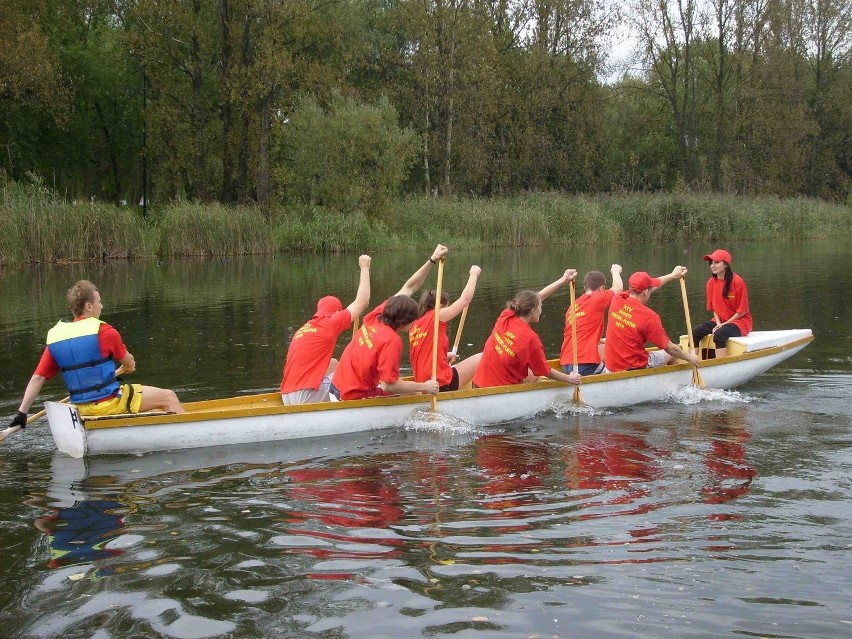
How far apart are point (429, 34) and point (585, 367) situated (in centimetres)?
3629

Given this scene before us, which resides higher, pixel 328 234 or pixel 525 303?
pixel 328 234

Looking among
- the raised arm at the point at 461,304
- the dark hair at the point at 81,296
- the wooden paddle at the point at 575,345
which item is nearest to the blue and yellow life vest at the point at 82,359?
the dark hair at the point at 81,296

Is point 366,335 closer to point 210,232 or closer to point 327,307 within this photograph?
point 327,307

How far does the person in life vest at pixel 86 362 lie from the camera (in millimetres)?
8242

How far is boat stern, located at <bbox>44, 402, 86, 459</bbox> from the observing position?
8.28 metres

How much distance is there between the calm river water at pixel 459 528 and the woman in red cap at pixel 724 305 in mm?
991

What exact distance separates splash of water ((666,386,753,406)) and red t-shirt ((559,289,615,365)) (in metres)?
1.01

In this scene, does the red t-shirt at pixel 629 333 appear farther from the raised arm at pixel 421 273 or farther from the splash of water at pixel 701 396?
the raised arm at pixel 421 273

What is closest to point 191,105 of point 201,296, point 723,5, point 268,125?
point 268,125

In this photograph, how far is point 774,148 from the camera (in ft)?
194

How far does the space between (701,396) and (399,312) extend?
4422mm

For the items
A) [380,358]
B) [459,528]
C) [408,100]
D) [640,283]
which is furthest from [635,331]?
[408,100]

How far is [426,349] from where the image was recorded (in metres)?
10.3

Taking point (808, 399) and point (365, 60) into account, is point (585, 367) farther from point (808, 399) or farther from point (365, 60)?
point (365, 60)
